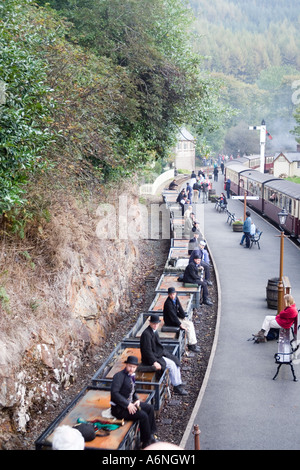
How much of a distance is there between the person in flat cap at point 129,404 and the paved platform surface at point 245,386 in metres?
0.80

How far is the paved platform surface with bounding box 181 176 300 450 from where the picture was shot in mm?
8398

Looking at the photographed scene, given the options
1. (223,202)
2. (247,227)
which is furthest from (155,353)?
(223,202)

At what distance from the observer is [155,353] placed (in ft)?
31.8

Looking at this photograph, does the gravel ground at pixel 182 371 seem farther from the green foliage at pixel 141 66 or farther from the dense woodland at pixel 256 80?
the dense woodland at pixel 256 80

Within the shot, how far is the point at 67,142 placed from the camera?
506 inches

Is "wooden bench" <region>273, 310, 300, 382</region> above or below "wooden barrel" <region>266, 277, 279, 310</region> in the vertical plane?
below

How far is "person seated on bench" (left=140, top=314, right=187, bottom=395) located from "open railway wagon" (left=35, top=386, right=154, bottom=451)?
2.63ft

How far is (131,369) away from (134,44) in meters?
14.2

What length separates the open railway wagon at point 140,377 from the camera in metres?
9.09

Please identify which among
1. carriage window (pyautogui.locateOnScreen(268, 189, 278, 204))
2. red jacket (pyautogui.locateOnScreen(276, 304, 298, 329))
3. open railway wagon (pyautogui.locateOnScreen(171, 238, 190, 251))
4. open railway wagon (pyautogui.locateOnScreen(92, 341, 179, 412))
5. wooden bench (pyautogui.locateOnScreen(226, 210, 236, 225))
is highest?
carriage window (pyautogui.locateOnScreen(268, 189, 278, 204))

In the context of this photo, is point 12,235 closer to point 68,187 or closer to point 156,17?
point 68,187

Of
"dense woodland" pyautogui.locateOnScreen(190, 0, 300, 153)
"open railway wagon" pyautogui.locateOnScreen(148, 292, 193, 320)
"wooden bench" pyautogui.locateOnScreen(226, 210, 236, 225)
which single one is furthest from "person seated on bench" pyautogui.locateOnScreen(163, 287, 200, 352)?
"dense woodland" pyautogui.locateOnScreen(190, 0, 300, 153)

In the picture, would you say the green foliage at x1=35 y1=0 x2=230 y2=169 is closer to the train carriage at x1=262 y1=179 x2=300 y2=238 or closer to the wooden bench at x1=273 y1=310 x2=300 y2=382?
the train carriage at x1=262 y1=179 x2=300 y2=238

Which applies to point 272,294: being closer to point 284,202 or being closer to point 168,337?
point 168,337
